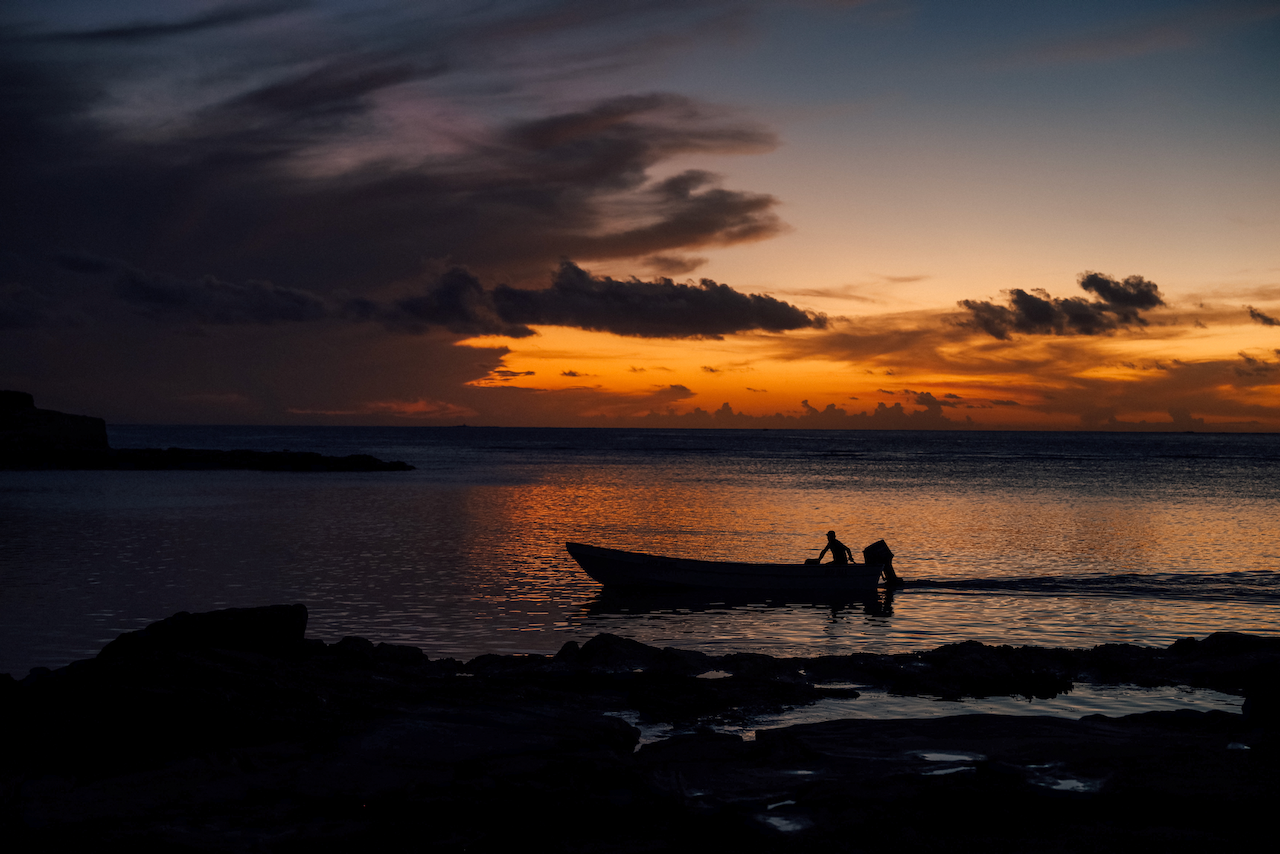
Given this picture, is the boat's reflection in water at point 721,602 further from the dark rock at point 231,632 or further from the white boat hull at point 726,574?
the dark rock at point 231,632

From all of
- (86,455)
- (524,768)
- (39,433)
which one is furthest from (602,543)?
(39,433)

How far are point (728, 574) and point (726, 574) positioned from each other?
A: 2.4 inches

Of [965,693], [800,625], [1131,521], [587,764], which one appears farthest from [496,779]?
[1131,521]

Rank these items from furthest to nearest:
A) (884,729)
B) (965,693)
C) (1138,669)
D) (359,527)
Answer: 1. (359,527)
2. (1138,669)
3. (965,693)
4. (884,729)

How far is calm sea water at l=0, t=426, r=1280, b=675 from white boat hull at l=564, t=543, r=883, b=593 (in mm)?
719

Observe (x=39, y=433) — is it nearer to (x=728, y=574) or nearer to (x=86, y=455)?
(x=86, y=455)

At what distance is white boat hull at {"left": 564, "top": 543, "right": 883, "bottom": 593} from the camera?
25.6 metres

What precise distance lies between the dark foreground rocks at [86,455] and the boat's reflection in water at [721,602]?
68.6m

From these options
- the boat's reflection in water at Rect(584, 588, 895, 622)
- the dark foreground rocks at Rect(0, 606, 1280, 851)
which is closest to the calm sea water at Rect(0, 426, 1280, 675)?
the boat's reflection in water at Rect(584, 588, 895, 622)

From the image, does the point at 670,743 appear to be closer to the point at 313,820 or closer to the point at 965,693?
the point at 313,820

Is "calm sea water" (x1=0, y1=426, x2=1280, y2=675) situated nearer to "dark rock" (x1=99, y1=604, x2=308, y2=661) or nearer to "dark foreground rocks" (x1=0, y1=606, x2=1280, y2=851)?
"dark rock" (x1=99, y1=604, x2=308, y2=661)

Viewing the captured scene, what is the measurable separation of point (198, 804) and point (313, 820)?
1222 mm

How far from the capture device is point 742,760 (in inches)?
411

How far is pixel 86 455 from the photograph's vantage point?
86.8 meters
